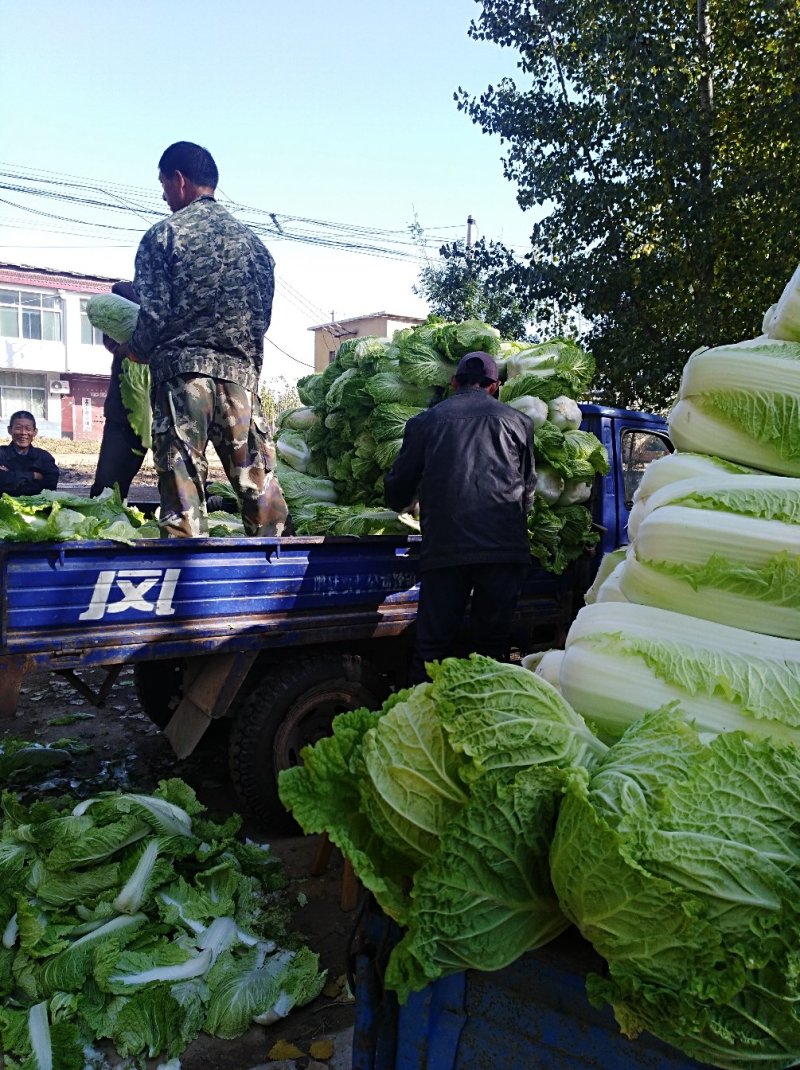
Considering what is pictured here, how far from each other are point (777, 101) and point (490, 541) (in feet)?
24.2

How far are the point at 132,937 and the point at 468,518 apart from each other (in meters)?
2.58

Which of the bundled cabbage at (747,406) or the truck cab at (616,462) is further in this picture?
the truck cab at (616,462)

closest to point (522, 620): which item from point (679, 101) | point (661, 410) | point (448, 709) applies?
point (448, 709)

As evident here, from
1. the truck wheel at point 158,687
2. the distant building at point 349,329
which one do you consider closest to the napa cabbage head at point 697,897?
the truck wheel at point 158,687

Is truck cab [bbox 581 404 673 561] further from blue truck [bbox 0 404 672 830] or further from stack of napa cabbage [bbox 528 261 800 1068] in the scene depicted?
stack of napa cabbage [bbox 528 261 800 1068]

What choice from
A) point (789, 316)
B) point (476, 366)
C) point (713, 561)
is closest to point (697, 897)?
point (713, 561)

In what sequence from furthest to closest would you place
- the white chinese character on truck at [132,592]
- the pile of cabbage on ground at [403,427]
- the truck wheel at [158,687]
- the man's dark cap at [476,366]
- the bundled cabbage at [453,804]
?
the pile of cabbage on ground at [403,427]
the truck wheel at [158,687]
the man's dark cap at [476,366]
the white chinese character on truck at [132,592]
the bundled cabbage at [453,804]

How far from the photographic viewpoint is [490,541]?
4.43 meters

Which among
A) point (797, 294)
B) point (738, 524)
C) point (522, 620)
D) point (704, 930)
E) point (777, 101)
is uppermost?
point (777, 101)

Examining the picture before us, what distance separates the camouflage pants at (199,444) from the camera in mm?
4555

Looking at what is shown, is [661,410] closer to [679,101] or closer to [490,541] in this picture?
[679,101]

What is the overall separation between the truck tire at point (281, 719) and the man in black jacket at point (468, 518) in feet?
1.58

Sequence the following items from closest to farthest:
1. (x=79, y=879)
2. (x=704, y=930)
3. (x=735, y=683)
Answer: (x=704, y=930)
(x=735, y=683)
(x=79, y=879)

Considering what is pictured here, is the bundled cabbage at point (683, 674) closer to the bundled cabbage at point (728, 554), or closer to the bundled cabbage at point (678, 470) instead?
the bundled cabbage at point (728, 554)
